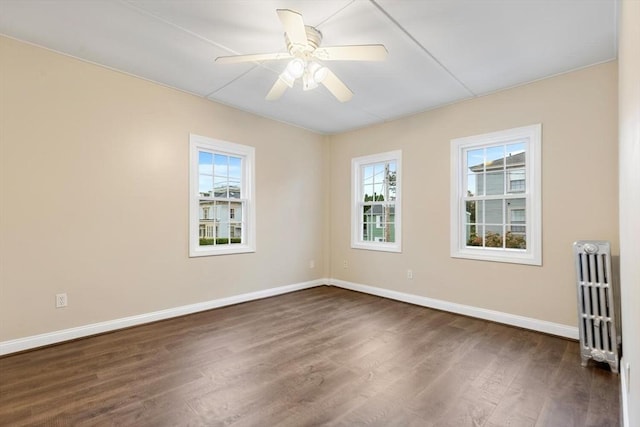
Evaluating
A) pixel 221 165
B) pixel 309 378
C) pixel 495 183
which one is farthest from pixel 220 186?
pixel 495 183

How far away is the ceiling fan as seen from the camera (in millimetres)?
2059

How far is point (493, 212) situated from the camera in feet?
12.2

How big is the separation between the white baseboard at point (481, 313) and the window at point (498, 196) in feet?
2.07

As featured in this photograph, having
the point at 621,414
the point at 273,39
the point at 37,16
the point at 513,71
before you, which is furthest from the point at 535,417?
the point at 37,16

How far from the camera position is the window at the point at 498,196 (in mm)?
3316

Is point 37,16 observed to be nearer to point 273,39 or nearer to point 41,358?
point 273,39

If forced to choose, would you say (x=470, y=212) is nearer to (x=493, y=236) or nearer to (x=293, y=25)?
(x=493, y=236)

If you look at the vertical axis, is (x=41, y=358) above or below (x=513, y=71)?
below

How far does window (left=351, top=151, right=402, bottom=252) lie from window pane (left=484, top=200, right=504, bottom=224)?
1.15m

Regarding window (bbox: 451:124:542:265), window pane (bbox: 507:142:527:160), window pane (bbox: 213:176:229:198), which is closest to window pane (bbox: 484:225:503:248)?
window (bbox: 451:124:542:265)

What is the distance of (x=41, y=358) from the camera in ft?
8.36

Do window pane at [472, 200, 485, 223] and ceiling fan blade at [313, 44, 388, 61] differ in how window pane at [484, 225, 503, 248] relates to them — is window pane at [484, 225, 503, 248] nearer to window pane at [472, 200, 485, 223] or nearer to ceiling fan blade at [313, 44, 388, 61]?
window pane at [472, 200, 485, 223]

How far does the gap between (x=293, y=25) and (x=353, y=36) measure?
814mm

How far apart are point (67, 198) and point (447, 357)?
3.87 m
